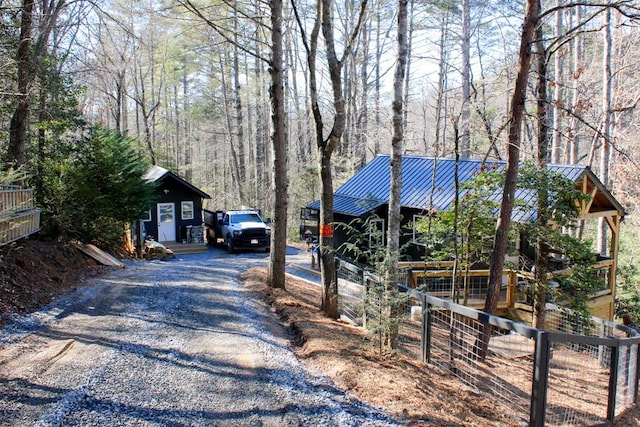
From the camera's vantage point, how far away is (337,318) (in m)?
8.63

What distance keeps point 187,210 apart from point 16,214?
13.1m

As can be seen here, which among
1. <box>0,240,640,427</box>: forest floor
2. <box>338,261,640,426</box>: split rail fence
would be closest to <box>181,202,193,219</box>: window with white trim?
<box>0,240,640,427</box>: forest floor

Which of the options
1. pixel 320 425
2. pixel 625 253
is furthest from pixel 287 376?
pixel 625 253

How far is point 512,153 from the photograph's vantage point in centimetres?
704

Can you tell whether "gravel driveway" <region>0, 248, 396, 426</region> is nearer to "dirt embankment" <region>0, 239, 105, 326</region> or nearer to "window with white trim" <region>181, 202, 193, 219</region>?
"dirt embankment" <region>0, 239, 105, 326</region>

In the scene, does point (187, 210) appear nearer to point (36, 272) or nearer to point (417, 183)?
point (417, 183)

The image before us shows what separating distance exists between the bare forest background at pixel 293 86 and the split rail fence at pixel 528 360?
127 inches

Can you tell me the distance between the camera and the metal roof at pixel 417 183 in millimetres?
12242

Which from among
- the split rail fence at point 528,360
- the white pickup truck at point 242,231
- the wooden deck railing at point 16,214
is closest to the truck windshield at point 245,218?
the white pickup truck at point 242,231

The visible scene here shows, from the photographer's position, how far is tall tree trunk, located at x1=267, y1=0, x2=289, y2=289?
9578 mm

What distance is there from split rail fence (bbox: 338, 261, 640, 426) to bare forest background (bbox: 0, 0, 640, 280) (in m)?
3.23

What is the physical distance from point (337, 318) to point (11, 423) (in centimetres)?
540

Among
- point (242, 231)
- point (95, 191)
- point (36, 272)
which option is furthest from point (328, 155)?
point (242, 231)

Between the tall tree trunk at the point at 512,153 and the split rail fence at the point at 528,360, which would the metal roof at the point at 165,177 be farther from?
the tall tree trunk at the point at 512,153
